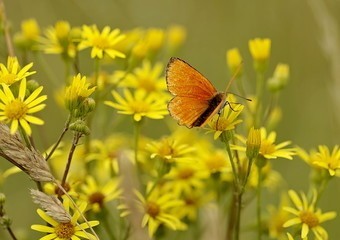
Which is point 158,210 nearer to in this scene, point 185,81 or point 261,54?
point 185,81

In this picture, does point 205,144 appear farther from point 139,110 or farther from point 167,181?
point 139,110

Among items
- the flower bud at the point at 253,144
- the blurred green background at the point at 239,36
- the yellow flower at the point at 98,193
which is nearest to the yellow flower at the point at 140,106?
the yellow flower at the point at 98,193

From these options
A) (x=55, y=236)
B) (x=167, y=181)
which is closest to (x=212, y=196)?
(x=167, y=181)

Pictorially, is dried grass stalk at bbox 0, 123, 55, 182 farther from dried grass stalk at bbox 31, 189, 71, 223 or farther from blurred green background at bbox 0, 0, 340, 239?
blurred green background at bbox 0, 0, 340, 239

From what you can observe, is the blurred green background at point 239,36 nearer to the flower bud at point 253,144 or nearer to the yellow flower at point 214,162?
the yellow flower at point 214,162

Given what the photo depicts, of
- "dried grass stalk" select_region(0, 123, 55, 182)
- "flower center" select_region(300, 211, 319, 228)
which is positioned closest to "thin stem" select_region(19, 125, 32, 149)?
"dried grass stalk" select_region(0, 123, 55, 182)

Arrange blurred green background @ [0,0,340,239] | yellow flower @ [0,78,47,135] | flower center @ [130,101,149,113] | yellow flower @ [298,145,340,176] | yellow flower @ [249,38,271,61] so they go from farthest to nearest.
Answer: blurred green background @ [0,0,340,239], yellow flower @ [249,38,271,61], flower center @ [130,101,149,113], yellow flower @ [298,145,340,176], yellow flower @ [0,78,47,135]
